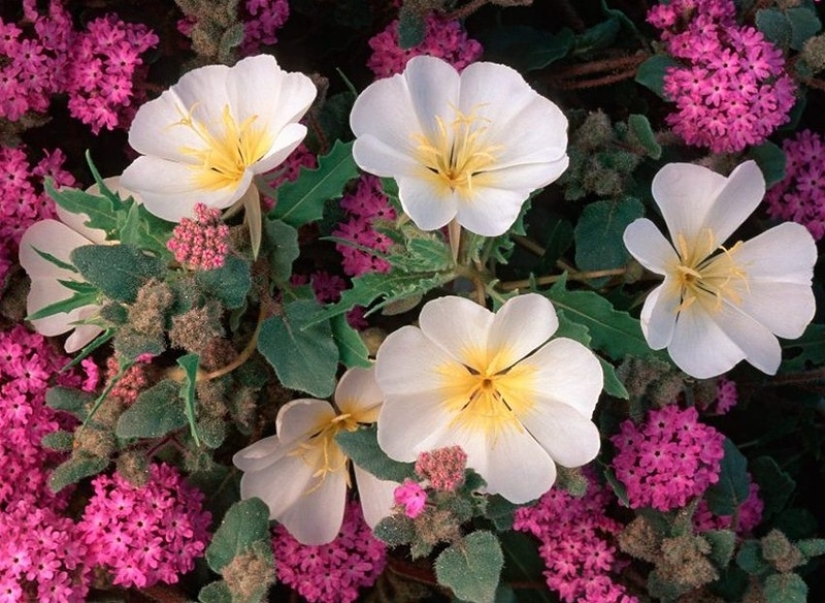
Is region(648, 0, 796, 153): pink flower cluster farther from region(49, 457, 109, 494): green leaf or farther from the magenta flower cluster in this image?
region(49, 457, 109, 494): green leaf

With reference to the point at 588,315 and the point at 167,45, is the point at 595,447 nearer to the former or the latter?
the point at 588,315

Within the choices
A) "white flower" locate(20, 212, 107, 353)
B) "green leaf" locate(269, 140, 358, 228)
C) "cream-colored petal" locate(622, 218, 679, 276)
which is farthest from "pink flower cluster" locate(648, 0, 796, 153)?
"white flower" locate(20, 212, 107, 353)

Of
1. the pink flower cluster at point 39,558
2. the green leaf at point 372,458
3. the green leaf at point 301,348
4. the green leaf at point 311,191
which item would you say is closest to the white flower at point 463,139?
the green leaf at point 311,191

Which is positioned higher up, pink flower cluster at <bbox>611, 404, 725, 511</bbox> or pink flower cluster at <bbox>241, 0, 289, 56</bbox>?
pink flower cluster at <bbox>241, 0, 289, 56</bbox>

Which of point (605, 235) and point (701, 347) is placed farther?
point (605, 235)

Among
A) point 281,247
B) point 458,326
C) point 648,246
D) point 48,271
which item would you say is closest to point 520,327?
point 458,326

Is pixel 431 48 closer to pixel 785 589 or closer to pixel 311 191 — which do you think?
pixel 311 191
